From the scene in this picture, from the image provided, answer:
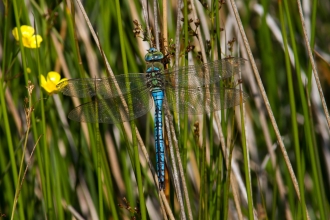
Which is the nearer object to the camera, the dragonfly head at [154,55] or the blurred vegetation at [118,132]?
the dragonfly head at [154,55]

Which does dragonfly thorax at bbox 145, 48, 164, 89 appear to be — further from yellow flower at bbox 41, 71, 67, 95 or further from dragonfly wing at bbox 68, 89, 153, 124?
yellow flower at bbox 41, 71, 67, 95

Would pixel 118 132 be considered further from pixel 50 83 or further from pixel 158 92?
pixel 50 83

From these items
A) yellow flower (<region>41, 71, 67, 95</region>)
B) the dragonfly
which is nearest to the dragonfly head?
the dragonfly

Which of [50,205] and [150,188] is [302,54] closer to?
[150,188]

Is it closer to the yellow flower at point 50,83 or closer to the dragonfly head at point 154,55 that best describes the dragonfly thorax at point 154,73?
the dragonfly head at point 154,55

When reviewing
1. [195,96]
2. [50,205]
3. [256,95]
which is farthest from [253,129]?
[50,205]

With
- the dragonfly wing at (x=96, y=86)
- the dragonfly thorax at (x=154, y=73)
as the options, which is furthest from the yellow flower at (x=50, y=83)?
the dragonfly thorax at (x=154, y=73)

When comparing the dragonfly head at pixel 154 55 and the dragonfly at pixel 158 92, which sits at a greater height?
the dragonfly head at pixel 154 55

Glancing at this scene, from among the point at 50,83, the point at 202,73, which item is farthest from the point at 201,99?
the point at 50,83
